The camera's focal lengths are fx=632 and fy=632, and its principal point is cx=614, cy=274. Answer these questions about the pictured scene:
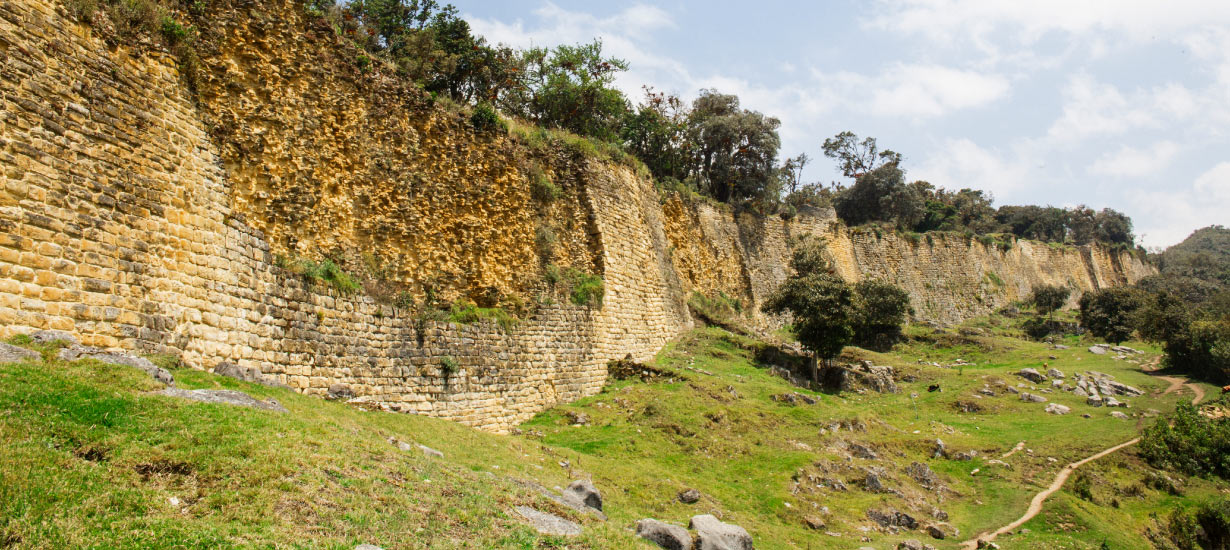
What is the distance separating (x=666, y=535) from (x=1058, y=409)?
61.2 feet

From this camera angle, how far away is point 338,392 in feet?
35.8

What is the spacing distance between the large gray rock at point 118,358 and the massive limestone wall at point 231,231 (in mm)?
622

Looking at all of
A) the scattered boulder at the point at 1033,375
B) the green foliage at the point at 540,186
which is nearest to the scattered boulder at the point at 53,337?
the green foliage at the point at 540,186

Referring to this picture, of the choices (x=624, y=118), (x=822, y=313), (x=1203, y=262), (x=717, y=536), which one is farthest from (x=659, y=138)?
(x=1203, y=262)

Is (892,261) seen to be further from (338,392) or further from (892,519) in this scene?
(338,392)

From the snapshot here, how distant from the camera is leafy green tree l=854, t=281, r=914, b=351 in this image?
3169 cm

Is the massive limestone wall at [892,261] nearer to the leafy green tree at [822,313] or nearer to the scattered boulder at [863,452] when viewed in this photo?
the leafy green tree at [822,313]

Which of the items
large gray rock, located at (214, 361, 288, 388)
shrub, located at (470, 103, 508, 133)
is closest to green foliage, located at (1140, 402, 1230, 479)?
shrub, located at (470, 103, 508, 133)

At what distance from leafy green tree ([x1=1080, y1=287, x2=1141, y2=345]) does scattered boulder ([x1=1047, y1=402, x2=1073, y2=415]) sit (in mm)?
18389

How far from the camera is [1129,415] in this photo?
19594mm

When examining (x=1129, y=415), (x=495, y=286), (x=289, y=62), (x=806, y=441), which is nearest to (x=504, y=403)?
(x=495, y=286)

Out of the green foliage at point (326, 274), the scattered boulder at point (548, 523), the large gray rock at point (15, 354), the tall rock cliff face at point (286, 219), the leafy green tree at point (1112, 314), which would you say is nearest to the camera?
the large gray rock at point (15, 354)

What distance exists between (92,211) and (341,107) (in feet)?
18.0

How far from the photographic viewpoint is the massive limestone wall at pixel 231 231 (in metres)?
7.69
